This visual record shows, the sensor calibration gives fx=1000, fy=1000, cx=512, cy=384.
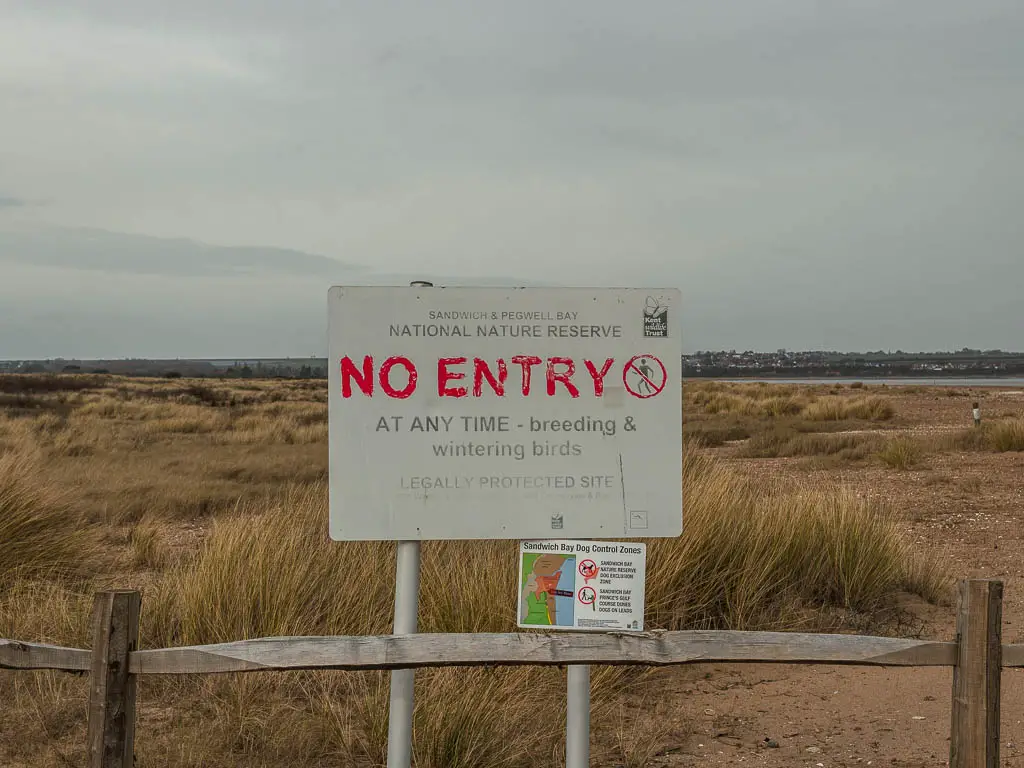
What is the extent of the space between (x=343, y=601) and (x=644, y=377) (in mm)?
3240

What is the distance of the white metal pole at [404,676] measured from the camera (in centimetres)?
382

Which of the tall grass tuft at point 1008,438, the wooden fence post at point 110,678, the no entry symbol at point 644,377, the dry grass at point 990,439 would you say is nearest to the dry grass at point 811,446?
the dry grass at point 990,439

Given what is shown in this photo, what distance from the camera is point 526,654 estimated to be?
3484 mm

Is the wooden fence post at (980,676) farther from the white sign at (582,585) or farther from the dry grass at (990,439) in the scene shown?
the dry grass at (990,439)

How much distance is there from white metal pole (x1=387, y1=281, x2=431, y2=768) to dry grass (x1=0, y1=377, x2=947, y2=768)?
0.75m

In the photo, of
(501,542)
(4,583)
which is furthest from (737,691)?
(4,583)

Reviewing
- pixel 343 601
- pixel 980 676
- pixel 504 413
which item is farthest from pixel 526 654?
pixel 343 601

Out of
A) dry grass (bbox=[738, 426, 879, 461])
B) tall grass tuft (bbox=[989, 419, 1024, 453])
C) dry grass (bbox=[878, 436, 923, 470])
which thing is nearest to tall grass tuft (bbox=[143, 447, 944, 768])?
A: dry grass (bbox=[878, 436, 923, 470])

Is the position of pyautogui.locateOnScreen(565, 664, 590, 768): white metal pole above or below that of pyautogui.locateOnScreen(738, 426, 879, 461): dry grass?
below

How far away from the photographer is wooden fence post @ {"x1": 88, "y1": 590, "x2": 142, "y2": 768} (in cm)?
338

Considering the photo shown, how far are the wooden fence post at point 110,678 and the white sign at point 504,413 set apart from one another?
0.81 m

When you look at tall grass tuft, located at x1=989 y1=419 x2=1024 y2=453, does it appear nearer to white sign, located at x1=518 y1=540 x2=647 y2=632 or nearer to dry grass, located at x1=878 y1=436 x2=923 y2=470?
dry grass, located at x1=878 y1=436 x2=923 y2=470

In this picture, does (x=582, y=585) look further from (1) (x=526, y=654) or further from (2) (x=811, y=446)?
(2) (x=811, y=446)

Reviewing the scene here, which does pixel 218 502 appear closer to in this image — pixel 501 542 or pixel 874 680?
pixel 501 542
